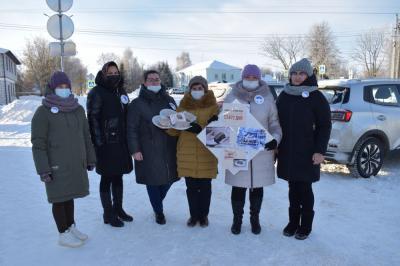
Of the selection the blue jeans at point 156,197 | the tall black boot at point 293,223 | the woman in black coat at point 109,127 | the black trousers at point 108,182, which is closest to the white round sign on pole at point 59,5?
the woman in black coat at point 109,127


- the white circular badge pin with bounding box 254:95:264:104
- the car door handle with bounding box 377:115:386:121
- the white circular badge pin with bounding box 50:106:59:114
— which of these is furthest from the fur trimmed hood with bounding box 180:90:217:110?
the car door handle with bounding box 377:115:386:121

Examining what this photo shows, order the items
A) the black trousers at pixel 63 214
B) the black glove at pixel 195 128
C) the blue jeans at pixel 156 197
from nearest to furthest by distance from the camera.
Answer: the black trousers at pixel 63 214 < the black glove at pixel 195 128 < the blue jeans at pixel 156 197

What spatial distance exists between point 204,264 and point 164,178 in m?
1.21

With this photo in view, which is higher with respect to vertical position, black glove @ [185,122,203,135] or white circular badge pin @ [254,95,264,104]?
white circular badge pin @ [254,95,264,104]

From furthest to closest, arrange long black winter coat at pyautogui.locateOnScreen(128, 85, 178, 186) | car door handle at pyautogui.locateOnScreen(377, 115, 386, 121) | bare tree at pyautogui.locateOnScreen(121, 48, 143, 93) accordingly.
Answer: bare tree at pyautogui.locateOnScreen(121, 48, 143, 93), car door handle at pyautogui.locateOnScreen(377, 115, 386, 121), long black winter coat at pyautogui.locateOnScreen(128, 85, 178, 186)

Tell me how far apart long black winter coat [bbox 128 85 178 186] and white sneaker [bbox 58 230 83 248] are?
97cm

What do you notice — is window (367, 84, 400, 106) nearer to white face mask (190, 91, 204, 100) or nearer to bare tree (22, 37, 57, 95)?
white face mask (190, 91, 204, 100)

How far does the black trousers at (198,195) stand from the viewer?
4.44 m

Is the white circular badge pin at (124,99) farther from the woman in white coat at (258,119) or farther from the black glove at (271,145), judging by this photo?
the black glove at (271,145)

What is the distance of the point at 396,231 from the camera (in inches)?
175

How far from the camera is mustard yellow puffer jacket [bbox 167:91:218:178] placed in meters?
4.28

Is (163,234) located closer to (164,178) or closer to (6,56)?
(164,178)

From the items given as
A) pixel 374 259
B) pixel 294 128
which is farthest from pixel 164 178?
pixel 374 259

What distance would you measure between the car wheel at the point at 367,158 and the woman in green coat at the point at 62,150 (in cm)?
479
